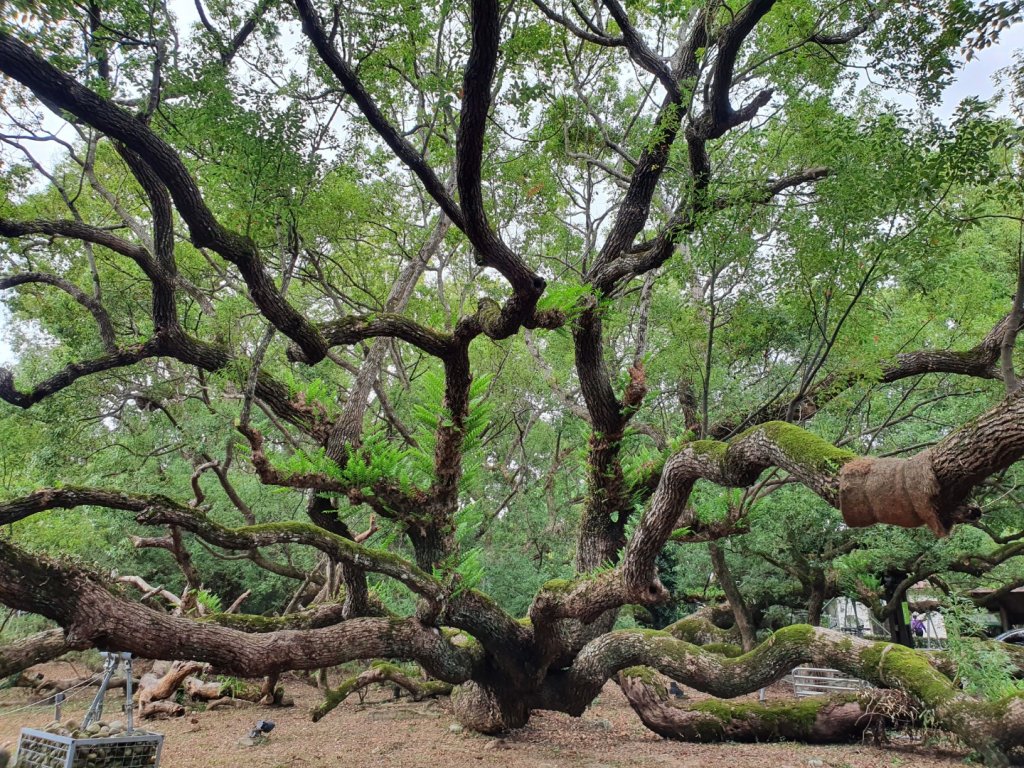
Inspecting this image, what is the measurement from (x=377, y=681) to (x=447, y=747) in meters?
3.01

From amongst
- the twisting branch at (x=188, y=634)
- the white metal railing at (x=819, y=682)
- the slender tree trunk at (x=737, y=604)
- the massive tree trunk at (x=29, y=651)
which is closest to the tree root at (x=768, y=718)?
the twisting branch at (x=188, y=634)


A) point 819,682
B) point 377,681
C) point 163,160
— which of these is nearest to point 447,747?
point 377,681

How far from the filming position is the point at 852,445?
7.07 meters

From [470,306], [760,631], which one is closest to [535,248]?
[470,306]

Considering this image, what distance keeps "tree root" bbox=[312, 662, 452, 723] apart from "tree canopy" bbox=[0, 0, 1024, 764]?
1.24 meters

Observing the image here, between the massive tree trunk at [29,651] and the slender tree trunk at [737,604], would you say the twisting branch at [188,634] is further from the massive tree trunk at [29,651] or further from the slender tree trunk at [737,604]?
the slender tree trunk at [737,604]

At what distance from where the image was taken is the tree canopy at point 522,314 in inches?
145

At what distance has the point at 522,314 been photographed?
187 inches

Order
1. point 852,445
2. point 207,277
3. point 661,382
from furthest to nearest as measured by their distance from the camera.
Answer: point 661,382 < point 207,277 < point 852,445

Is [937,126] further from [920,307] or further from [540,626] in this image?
[540,626]

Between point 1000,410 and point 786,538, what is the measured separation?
27.4 feet

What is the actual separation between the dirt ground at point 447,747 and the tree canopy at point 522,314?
0.50 meters

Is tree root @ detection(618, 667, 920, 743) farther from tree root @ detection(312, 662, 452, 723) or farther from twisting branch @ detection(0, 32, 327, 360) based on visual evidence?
twisting branch @ detection(0, 32, 327, 360)

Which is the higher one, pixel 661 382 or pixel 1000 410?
pixel 661 382
